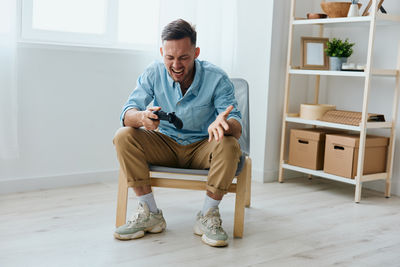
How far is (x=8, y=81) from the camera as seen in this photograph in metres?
2.50

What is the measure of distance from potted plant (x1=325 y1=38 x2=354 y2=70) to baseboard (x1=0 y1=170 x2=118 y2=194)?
1.51m

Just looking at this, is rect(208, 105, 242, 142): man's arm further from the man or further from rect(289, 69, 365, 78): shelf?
rect(289, 69, 365, 78): shelf

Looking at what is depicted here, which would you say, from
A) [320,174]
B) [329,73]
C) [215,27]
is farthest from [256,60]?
[320,174]

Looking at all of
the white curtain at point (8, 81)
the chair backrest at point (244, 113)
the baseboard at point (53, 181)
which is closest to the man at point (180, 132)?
the chair backrest at point (244, 113)

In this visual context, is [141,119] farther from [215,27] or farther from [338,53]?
[338,53]

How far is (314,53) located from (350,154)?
0.74m

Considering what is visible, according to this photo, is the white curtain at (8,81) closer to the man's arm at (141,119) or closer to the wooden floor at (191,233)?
the wooden floor at (191,233)

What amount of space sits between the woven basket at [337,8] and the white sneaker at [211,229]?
1.56 meters

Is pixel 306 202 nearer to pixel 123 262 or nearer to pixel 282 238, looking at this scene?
pixel 282 238

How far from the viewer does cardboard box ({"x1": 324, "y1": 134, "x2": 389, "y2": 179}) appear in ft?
9.20

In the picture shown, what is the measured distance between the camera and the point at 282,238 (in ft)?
6.83

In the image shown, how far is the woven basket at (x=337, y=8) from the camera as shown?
2.88 metres

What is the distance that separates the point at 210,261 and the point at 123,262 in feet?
1.04

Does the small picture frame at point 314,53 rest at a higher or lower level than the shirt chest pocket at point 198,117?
higher
